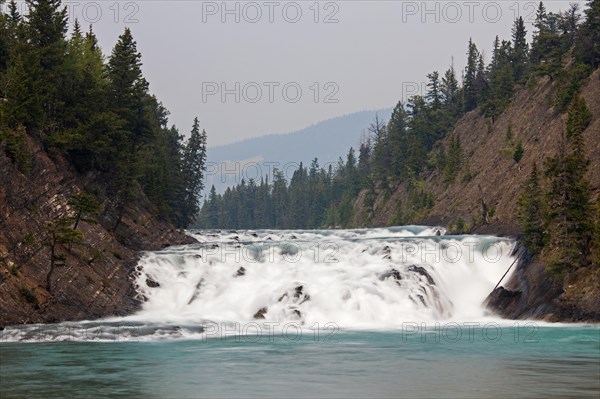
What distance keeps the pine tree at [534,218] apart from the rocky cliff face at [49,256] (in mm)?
23164

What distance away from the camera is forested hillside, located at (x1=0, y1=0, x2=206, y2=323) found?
3975 cm

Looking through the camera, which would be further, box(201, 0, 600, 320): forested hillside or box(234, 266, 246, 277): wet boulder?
box(234, 266, 246, 277): wet boulder

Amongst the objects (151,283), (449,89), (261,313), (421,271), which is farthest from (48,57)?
(449,89)

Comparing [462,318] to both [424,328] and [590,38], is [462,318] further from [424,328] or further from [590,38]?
[590,38]

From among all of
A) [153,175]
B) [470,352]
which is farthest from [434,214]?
[470,352]

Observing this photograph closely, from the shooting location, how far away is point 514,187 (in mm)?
65375

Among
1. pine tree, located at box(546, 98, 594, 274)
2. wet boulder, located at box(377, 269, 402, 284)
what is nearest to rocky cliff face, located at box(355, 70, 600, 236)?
pine tree, located at box(546, 98, 594, 274)

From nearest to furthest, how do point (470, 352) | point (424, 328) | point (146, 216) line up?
point (470, 352), point (424, 328), point (146, 216)

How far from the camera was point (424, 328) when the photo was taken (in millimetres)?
39969

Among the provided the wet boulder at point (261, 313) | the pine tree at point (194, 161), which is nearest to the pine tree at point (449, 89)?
the pine tree at point (194, 161)

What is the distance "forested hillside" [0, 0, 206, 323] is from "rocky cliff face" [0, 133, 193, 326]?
7 cm

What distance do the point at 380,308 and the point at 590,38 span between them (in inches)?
1668

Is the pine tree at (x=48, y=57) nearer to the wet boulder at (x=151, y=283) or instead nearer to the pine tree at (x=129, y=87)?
the pine tree at (x=129, y=87)

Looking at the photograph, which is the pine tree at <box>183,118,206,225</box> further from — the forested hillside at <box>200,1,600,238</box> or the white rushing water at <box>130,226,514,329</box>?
the white rushing water at <box>130,226,514,329</box>
